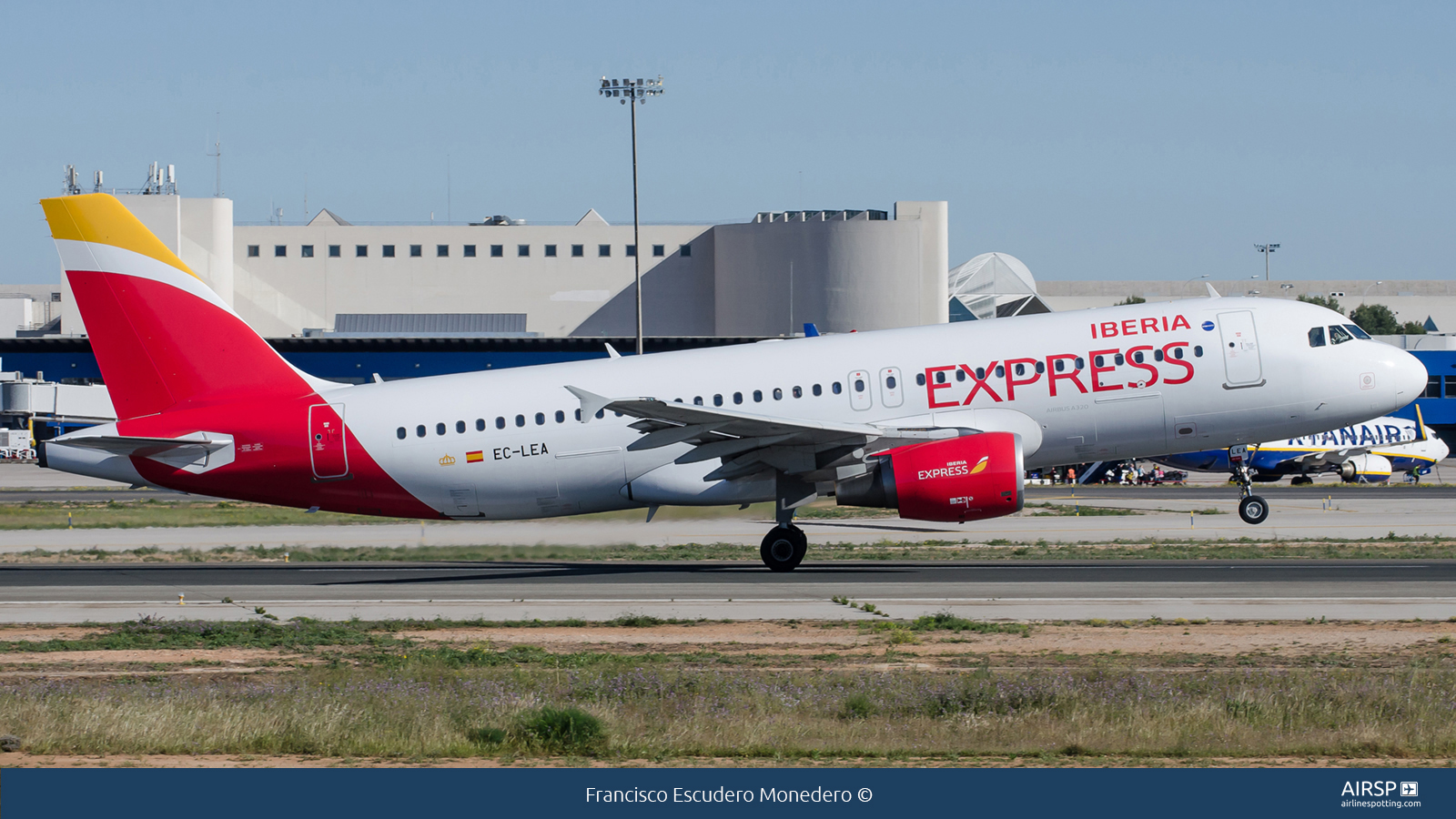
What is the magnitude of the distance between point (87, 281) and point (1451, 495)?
52825mm

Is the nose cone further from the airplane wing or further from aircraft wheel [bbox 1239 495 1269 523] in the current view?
the airplane wing

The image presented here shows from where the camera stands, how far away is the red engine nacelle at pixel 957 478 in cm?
2433

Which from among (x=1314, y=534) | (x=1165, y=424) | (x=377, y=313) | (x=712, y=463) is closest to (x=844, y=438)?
(x=712, y=463)

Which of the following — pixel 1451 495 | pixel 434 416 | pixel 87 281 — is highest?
pixel 87 281

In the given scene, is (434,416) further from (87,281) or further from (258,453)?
(87,281)

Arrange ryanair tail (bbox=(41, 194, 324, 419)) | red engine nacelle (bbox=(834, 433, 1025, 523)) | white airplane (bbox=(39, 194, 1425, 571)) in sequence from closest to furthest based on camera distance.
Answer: red engine nacelle (bbox=(834, 433, 1025, 523))
white airplane (bbox=(39, 194, 1425, 571))
ryanair tail (bbox=(41, 194, 324, 419))

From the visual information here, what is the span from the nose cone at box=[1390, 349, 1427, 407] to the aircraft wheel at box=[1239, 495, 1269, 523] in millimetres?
3298

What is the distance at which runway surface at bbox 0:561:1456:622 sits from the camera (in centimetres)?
2145

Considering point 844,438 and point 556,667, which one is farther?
point 844,438

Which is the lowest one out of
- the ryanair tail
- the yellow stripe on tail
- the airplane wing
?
the airplane wing

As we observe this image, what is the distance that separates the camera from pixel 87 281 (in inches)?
1057

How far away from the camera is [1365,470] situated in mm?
77562

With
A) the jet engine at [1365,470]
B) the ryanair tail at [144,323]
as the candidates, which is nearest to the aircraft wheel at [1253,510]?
the ryanair tail at [144,323]

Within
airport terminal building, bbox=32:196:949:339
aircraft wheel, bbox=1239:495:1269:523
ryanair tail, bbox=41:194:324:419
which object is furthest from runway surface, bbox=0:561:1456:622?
airport terminal building, bbox=32:196:949:339
